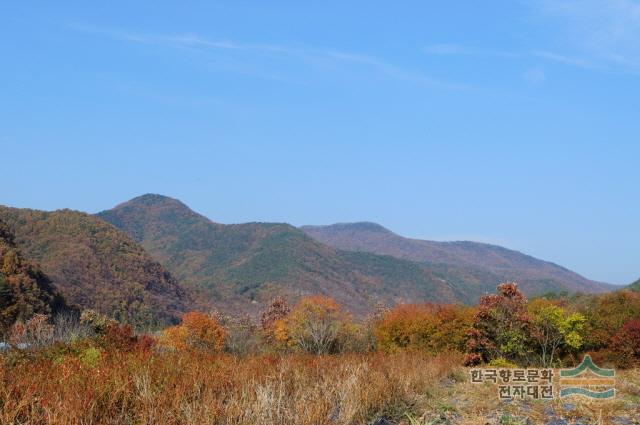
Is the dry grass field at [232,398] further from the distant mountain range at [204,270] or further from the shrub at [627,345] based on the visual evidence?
the distant mountain range at [204,270]

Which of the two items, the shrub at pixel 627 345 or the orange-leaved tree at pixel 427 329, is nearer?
the shrub at pixel 627 345

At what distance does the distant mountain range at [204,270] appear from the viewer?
248ft

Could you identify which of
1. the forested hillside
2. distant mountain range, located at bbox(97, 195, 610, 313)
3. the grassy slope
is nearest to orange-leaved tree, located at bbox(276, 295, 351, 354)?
the grassy slope

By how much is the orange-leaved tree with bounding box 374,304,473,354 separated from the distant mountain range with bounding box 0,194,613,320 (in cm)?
3822

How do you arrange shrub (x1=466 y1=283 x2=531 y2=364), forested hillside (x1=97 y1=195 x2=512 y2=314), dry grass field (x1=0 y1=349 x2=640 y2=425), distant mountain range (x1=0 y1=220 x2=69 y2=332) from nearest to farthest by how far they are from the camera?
dry grass field (x1=0 y1=349 x2=640 y2=425) → shrub (x1=466 y1=283 x2=531 y2=364) → distant mountain range (x1=0 y1=220 x2=69 y2=332) → forested hillside (x1=97 y1=195 x2=512 y2=314)

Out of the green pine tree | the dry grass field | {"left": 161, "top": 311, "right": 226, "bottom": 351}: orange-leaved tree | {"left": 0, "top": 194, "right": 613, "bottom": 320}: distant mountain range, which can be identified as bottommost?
{"left": 161, "top": 311, "right": 226, "bottom": 351}: orange-leaved tree

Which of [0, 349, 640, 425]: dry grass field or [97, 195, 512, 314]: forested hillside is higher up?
[97, 195, 512, 314]: forested hillside

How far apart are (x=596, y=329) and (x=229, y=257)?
5317 inches

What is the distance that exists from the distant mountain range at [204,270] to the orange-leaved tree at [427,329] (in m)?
38.2

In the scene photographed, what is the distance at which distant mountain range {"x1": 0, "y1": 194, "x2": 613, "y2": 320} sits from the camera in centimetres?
7556

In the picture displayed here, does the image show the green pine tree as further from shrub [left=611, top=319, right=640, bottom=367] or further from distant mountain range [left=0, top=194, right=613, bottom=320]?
shrub [left=611, top=319, right=640, bottom=367]

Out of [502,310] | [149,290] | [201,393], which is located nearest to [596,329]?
[502,310]

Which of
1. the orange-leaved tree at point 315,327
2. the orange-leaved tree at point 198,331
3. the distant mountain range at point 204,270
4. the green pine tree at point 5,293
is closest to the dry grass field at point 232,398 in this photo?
the orange-leaved tree at point 315,327

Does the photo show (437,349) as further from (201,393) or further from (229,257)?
(229,257)
